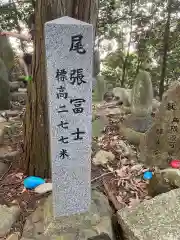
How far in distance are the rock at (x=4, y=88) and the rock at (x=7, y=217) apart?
3435 mm

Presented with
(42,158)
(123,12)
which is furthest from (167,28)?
(42,158)

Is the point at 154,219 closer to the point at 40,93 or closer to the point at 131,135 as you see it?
the point at 40,93

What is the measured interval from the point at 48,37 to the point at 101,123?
11.8 feet

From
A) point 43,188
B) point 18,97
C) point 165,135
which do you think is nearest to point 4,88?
point 18,97

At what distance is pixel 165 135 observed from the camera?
390 cm

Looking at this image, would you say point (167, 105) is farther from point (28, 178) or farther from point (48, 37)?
point (48, 37)

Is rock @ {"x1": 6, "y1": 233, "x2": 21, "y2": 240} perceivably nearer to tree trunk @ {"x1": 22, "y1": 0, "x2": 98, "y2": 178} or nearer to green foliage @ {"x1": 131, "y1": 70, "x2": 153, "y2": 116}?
tree trunk @ {"x1": 22, "y1": 0, "x2": 98, "y2": 178}

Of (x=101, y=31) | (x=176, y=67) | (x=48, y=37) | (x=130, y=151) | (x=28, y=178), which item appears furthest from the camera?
(x=101, y=31)

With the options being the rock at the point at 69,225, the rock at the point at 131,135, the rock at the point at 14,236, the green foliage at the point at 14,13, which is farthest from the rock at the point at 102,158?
the green foliage at the point at 14,13

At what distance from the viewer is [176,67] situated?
963 cm

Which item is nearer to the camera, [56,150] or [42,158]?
[56,150]

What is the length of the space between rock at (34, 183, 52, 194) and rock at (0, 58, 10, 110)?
3266mm

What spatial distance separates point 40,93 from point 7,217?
128 cm

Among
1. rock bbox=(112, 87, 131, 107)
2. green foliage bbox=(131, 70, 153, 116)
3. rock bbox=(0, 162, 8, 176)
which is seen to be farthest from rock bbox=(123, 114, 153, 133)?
rock bbox=(0, 162, 8, 176)
